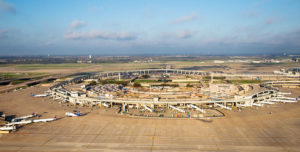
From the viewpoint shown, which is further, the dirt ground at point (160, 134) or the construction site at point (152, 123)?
the construction site at point (152, 123)

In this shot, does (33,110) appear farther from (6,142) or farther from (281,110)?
(281,110)

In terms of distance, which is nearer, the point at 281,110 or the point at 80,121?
the point at 80,121

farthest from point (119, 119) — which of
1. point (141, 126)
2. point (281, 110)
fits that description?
point (281, 110)

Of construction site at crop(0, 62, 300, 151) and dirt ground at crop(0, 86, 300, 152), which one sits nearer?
dirt ground at crop(0, 86, 300, 152)

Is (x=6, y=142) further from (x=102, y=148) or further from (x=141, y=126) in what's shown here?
(x=141, y=126)

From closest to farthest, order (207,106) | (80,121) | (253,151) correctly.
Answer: (253,151)
(80,121)
(207,106)

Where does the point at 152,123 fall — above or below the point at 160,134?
above

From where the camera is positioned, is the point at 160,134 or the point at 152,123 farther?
the point at 152,123

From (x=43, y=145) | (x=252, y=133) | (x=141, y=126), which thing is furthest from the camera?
(x=141, y=126)
